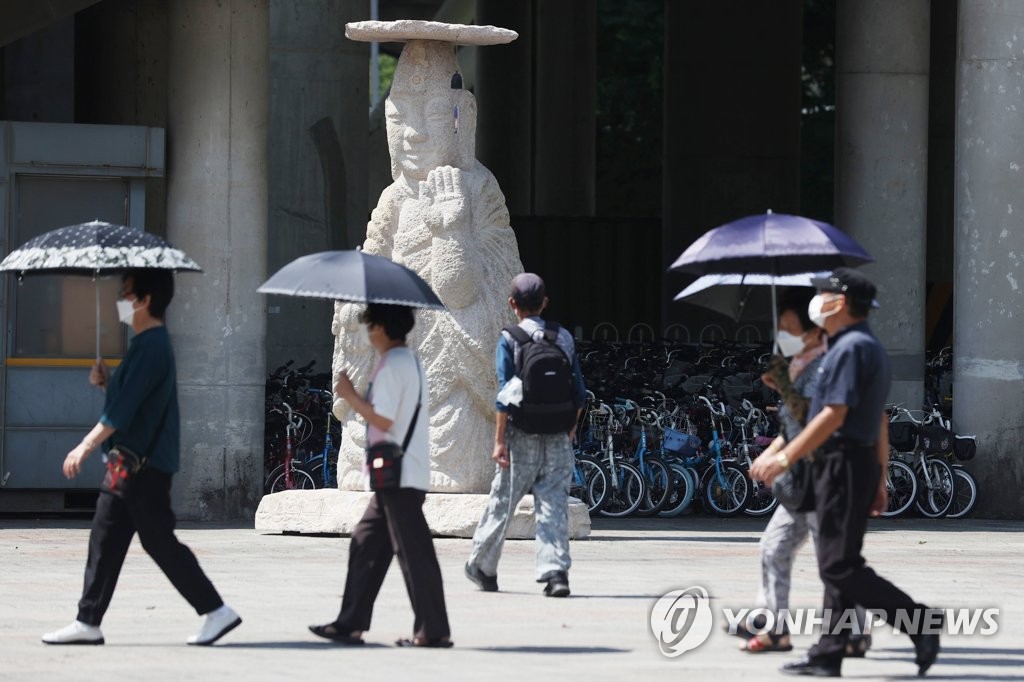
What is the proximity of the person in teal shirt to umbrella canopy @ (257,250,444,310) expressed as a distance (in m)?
0.60

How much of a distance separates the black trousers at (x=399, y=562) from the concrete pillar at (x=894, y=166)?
11568mm

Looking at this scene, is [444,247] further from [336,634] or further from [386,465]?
[336,634]

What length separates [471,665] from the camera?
28.3 ft

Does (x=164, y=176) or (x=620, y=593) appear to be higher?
(x=164, y=176)

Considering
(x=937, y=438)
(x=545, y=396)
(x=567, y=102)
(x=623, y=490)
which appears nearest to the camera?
(x=545, y=396)

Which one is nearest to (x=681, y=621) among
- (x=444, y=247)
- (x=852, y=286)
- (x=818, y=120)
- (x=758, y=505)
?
(x=852, y=286)

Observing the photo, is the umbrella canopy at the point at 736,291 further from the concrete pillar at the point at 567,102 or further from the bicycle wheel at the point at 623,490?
the concrete pillar at the point at 567,102

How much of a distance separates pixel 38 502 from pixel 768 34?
1631cm

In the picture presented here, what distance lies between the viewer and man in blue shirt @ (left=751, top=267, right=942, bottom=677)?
832 centimetres

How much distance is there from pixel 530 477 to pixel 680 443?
22.6 feet

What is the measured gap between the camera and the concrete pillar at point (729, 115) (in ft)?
98.7

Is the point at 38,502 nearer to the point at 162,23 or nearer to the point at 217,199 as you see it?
the point at 217,199

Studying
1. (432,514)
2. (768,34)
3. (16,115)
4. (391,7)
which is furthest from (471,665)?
(391,7)

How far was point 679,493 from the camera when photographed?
18188 mm
